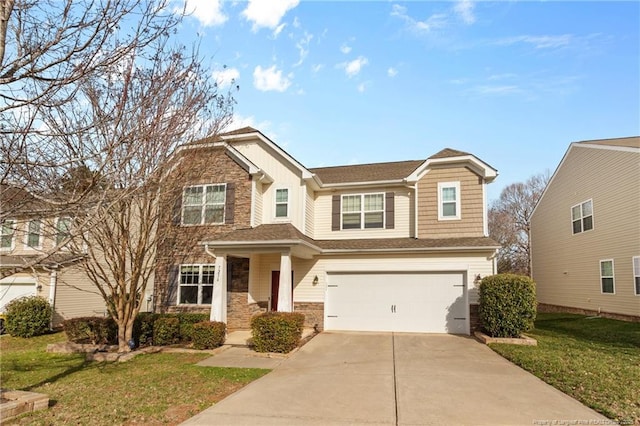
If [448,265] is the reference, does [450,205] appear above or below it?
above

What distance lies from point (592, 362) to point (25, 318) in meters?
17.6

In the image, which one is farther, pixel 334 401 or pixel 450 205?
pixel 450 205

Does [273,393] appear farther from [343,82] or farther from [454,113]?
[454,113]

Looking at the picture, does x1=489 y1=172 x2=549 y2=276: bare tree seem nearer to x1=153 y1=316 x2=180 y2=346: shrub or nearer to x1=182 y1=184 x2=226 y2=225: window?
x1=182 y1=184 x2=226 y2=225: window

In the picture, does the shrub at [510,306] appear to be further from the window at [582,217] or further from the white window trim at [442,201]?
the window at [582,217]

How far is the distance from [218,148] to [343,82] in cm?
520

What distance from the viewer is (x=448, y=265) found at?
45.7 ft

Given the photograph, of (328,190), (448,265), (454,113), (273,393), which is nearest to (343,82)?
(454,113)

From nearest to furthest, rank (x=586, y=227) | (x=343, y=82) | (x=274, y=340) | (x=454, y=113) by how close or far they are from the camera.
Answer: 1. (x=274, y=340)
2. (x=343, y=82)
3. (x=454, y=113)
4. (x=586, y=227)

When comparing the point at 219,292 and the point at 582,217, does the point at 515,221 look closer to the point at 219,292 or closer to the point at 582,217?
the point at 582,217

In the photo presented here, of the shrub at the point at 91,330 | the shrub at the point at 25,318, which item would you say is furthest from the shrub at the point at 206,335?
the shrub at the point at 25,318

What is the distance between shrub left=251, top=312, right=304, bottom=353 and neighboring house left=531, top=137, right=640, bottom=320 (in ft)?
43.2

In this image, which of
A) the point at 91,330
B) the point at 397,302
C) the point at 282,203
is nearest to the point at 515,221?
the point at 397,302

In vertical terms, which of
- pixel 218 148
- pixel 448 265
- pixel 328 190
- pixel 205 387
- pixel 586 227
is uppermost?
pixel 218 148
